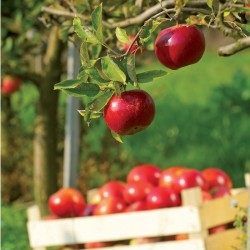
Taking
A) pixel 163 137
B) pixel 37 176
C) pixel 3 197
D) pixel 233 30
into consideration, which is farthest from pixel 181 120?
pixel 233 30

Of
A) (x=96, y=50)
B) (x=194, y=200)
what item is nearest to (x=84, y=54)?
(x=96, y=50)

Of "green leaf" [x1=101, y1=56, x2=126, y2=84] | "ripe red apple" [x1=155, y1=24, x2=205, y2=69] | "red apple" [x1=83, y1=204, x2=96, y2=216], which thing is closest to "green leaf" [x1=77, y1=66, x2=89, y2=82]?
"green leaf" [x1=101, y1=56, x2=126, y2=84]

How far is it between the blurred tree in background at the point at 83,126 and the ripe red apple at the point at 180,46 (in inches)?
19.6

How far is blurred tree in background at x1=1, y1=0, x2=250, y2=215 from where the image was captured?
4277 millimetres

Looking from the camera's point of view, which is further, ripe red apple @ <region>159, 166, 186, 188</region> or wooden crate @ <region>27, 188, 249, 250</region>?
ripe red apple @ <region>159, 166, 186, 188</region>

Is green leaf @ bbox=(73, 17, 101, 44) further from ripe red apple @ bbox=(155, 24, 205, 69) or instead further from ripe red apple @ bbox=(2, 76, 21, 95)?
ripe red apple @ bbox=(2, 76, 21, 95)

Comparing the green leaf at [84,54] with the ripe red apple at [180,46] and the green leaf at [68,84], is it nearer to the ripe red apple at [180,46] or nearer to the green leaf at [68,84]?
the green leaf at [68,84]

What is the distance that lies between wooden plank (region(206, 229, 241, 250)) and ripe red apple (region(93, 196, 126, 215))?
0.50 meters

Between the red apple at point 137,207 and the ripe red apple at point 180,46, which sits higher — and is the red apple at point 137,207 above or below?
below

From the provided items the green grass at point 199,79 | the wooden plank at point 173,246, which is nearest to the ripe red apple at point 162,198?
the wooden plank at point 173,246

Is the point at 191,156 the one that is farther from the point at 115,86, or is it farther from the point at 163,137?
the point at 115,86

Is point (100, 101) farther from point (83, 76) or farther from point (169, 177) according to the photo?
point (169, 177)

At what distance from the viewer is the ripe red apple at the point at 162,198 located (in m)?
4.18

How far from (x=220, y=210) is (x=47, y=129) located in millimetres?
2153
